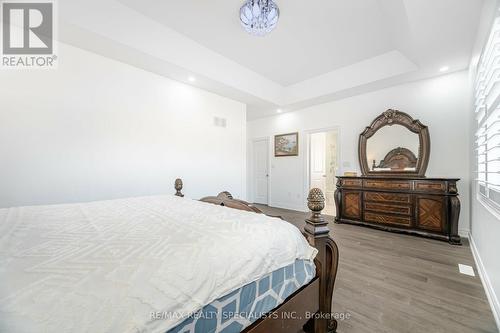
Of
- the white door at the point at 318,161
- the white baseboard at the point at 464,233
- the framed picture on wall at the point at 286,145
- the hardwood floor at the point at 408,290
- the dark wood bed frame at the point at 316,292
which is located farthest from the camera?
the white door at the point at 318,161

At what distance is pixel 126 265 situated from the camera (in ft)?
2.34

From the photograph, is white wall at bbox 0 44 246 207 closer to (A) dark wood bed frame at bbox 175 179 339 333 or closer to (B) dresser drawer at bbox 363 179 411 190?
(A) dark wood bed frame at bbox 175 179 339 333

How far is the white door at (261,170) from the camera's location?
6.12m

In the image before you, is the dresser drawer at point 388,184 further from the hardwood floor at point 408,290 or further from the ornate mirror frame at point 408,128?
the hardwood floor at point 408,290

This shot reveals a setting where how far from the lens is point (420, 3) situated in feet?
6.46

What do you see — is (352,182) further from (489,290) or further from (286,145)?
(489,290)

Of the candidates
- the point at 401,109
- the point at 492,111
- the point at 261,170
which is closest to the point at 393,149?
the point at 401,109

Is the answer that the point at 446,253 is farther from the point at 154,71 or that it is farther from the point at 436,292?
the point at 154,71

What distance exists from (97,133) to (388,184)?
176 inches

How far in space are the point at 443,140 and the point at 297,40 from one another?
286 centimetres

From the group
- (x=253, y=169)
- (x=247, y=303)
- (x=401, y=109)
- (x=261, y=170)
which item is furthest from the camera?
(x=253, y=169)

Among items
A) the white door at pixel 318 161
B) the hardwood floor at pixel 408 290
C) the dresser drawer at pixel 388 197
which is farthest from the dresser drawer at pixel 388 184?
the white door at pixel 318 161

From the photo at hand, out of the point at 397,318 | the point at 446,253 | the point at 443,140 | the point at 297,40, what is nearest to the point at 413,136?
the point at 443,140

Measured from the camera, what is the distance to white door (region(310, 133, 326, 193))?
220 inches
